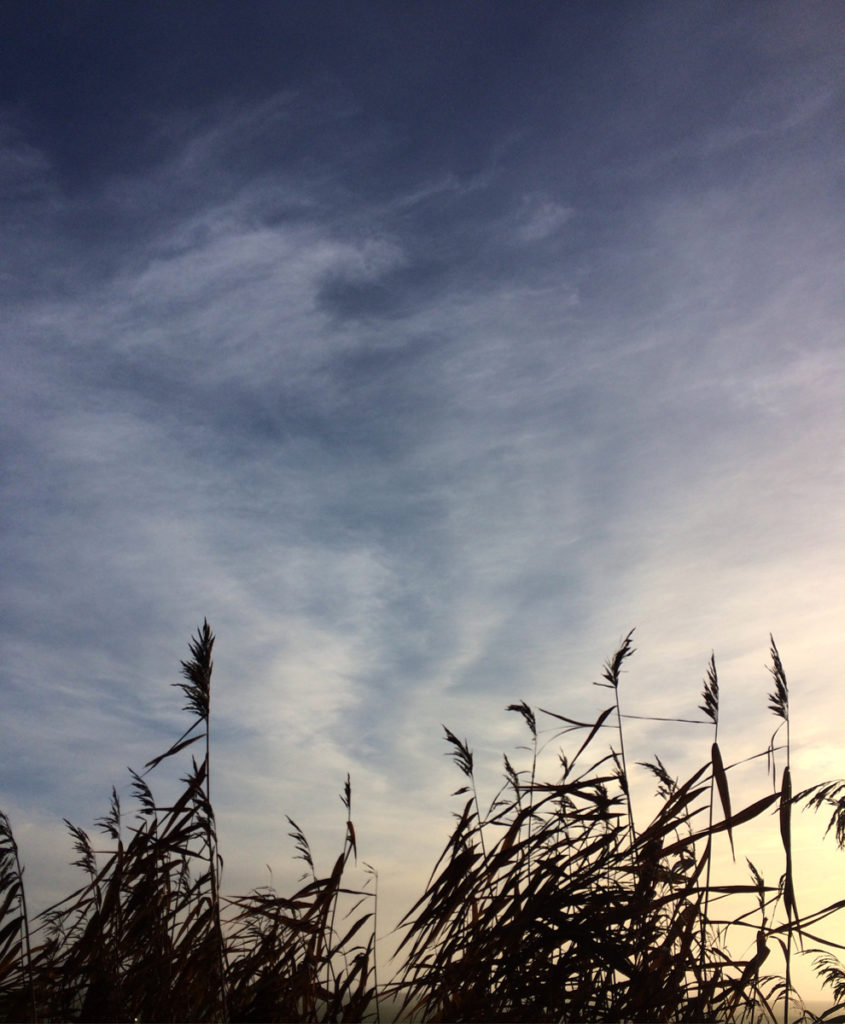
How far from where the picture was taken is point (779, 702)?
4832mm

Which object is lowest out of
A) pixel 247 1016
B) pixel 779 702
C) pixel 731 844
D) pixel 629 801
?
pixel 247 1016

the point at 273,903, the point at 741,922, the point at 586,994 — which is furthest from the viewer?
the point at 273,903

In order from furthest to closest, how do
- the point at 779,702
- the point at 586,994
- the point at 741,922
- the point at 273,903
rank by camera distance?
the point at 779,702, the point at 273,903, the point at 741,922, the point at 586,994

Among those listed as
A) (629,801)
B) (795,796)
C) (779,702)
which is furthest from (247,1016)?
(779,702)

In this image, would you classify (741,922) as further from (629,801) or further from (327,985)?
(327,985)

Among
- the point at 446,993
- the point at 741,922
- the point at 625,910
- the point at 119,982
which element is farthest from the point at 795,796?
the point at 119,982

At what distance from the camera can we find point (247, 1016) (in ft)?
11.2

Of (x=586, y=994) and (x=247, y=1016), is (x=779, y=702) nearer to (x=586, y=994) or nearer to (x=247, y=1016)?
(x=586, y=994)

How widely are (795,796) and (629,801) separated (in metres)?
0.72

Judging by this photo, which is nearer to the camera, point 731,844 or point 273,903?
point 731,844

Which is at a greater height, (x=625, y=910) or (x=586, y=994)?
(x=625, y=910)

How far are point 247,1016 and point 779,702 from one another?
3.15m

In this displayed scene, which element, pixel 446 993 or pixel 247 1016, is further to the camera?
pixel 247 1016

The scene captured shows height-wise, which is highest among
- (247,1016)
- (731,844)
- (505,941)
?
(731,844)
